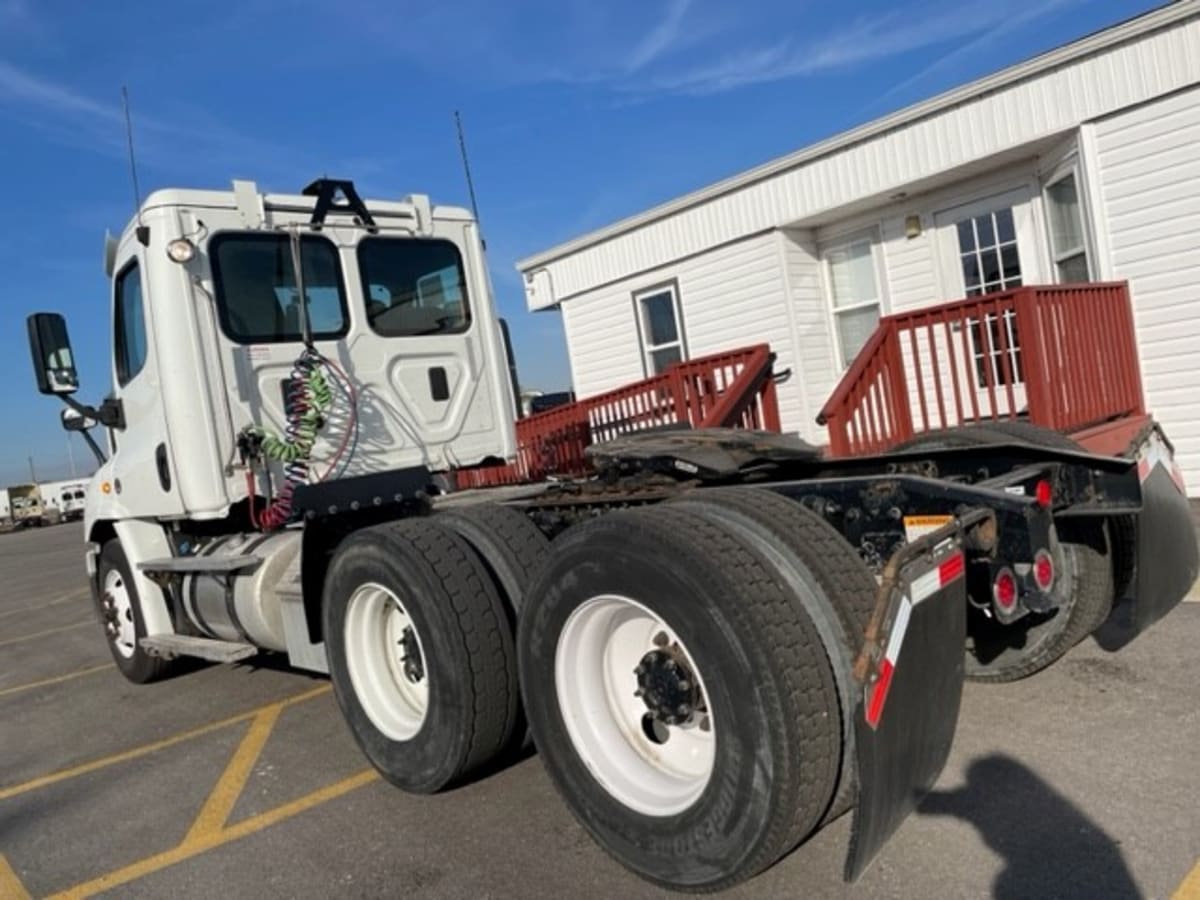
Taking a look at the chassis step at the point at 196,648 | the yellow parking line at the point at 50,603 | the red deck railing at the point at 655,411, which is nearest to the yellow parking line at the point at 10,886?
the chassis step at the point at 196,648

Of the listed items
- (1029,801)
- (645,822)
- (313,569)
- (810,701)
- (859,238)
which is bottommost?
(1029,801)

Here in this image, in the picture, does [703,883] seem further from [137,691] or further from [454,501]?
[137,691]

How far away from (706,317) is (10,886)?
9.59m

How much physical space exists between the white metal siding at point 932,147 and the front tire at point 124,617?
7536mm

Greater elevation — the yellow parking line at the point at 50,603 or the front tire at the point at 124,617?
the front tire at the point at 124,617

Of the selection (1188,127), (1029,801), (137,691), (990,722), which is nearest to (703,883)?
(1029,801)

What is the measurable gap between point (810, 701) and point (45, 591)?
15.7 metres

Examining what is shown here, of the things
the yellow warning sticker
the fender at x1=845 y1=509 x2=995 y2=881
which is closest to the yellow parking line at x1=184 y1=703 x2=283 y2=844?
the fender at x1=845 y1=509 x2=995 y2=881

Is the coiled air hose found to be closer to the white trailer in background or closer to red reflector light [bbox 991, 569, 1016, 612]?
red reflector light [bbox 991, 569, 1016, 612]

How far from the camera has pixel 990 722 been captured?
4090 millimetres

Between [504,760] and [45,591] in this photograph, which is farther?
[45,591]

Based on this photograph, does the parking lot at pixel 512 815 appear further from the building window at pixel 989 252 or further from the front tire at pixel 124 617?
the building window at pixel 989 252

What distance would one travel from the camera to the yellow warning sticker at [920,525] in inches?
116

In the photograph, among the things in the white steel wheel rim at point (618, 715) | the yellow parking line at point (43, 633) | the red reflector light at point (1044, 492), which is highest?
the red reflector light at point (1044, 492)
